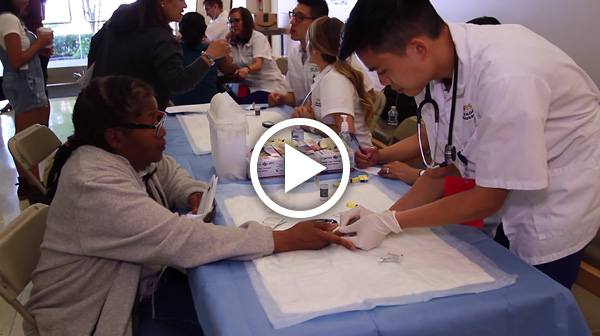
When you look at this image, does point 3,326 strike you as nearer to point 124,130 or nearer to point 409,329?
point 124,130

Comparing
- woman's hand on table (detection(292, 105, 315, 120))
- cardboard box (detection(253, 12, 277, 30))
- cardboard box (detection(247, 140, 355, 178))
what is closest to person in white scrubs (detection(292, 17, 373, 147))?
woman's hand on table (detection(292, 105, 315, 120))

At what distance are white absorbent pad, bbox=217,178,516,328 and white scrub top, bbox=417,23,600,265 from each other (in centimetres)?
18

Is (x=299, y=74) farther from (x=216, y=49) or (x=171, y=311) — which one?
(x=171, y=311)

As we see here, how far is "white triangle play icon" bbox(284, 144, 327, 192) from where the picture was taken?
1780mm

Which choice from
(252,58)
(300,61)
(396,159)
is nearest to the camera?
(396,159)

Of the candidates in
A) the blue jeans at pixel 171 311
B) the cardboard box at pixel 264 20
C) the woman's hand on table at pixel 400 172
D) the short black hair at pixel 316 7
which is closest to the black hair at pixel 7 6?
the short black hair at pixel 316 7

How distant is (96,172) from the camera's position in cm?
120

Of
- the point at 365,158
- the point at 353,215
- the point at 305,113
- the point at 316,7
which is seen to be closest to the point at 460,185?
the point at 353,215

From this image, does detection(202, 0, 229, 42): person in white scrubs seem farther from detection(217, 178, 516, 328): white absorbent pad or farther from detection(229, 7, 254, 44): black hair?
detection(217, 178, 516, 328): white absorbent pad

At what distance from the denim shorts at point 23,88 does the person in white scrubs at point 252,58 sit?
159 cm

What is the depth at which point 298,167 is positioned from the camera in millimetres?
1831

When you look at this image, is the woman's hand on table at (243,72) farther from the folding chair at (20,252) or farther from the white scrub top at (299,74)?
the folding chair at (20,252)

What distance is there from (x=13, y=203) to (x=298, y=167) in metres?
2.43
